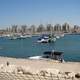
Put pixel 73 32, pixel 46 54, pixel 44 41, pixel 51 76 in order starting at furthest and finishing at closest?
pixel 73 32
pixel 44 41
pixel 46 54
pixel 51 76

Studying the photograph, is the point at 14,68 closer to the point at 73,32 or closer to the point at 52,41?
the point at 52,41

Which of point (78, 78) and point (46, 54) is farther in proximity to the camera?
point (46, 54)

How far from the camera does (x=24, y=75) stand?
8.84 metres

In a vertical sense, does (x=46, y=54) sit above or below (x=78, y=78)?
below

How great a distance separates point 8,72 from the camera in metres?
8.83

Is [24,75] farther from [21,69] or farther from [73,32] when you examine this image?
[73,32]

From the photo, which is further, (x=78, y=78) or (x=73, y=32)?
(x=73, y=32)

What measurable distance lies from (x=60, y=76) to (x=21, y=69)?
1.24 m

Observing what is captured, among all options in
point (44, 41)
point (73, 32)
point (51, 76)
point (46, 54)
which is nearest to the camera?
point (51, 76)

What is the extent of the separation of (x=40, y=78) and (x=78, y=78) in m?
1.23

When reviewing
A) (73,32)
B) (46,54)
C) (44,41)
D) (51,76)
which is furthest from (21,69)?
(73,32)

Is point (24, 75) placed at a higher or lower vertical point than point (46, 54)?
higher

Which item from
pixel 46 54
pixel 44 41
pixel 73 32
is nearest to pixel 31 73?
pixel 46 54

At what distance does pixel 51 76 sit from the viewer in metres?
8.74
